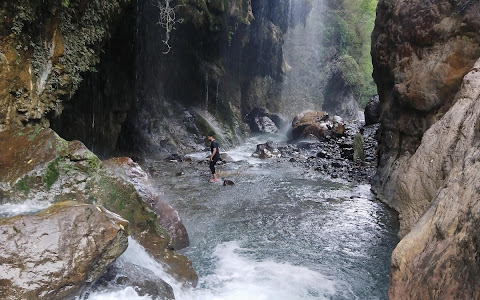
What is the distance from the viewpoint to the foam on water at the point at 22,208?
4.98 meters

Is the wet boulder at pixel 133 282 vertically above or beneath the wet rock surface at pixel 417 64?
beneath

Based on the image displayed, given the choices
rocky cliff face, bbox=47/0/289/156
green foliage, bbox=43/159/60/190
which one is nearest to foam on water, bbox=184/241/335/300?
green foliage, bbox=43/159/60/190

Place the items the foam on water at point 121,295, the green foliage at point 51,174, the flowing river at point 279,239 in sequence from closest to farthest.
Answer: the foam on water at point 121,295 < the flowing river at point 279,239 < the green foliage at point 51,174

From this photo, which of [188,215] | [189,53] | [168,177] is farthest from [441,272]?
[189,53]

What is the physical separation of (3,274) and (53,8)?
Result: 5.78 meters

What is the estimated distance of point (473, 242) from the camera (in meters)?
2.59

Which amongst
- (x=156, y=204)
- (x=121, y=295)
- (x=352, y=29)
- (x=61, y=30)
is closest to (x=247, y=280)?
(x=121, y=295)

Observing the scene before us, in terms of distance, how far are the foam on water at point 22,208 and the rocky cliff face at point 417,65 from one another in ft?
20.5

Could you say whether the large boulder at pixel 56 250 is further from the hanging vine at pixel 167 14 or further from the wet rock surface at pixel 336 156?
the wet rock surface at pixel 336 156

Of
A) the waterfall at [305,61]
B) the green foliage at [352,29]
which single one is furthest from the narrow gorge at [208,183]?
the green foliage at [352,29]

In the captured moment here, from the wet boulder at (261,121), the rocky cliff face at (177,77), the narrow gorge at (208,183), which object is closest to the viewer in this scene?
the narrow gorge at (208,183)

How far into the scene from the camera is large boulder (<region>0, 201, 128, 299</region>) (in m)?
3.66

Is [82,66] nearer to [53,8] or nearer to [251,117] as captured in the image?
[53,8]

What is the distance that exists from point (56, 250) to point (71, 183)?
2027mm
